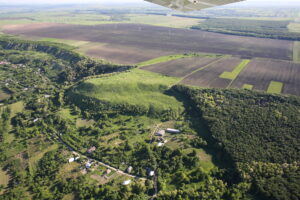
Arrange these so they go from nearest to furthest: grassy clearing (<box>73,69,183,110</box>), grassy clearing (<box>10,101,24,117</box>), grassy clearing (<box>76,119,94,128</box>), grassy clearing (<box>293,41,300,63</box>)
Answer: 1. grassy clearing (<box>76,119,94,128</box>)
2. grassy clearing (<box>10,101,24,117</box>)
3. grassy clearing (<box>73,69,183,110</box>)
4. grassy clearing (<box>293,41,300,63</box>)

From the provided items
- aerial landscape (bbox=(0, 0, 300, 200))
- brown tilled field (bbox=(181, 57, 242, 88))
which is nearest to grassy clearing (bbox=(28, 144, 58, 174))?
aerial landscape (bbox=(0, 0, 300, 200))

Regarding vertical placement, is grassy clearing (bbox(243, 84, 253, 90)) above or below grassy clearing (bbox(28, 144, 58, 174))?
above

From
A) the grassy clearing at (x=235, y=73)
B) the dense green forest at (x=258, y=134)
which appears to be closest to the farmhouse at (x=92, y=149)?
the dense green forest at (x=258, y=134)

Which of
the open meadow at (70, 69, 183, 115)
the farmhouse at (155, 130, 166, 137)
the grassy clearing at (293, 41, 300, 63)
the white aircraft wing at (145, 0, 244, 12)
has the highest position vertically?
the white aircraft wing at (145, 0, 244, 12)

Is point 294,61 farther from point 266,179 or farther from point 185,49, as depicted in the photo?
point 266,179

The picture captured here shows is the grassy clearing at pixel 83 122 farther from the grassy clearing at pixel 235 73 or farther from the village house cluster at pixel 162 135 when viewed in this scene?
the grassy clearing at pixel 235 73

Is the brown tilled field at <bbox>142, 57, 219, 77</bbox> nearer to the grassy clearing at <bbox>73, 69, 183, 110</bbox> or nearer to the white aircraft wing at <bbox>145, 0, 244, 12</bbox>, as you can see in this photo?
the grassy clearing at <bbox>73, 69, 183, 110</bbox>
